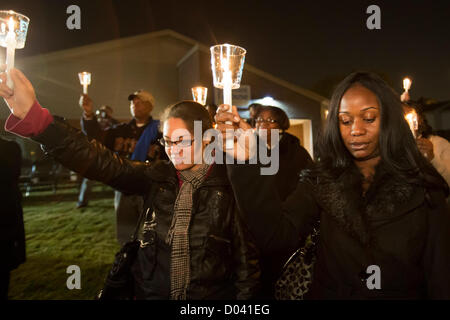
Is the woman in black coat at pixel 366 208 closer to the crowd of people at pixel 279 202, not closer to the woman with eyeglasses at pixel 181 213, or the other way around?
the crowd of people at pixel 279 202

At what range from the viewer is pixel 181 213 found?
2.00 meters

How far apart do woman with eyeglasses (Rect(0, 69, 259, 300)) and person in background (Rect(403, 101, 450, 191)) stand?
221cm

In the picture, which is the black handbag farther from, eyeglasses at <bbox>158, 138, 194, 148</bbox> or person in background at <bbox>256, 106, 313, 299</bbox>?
person in background at <bbox>256, 106, 313, 299</bbox>

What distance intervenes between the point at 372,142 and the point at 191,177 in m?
1.19

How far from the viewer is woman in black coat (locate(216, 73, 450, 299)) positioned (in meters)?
1.52

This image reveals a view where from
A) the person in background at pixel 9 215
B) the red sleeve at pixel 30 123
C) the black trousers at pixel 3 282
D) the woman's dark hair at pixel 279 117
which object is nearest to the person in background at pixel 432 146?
the woman's dark hair at pixel 279 117

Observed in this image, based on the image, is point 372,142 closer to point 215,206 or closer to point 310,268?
point 310,268

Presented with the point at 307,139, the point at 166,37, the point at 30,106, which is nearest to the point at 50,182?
the point at 166,37

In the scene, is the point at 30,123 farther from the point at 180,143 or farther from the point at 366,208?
the point at 366,208

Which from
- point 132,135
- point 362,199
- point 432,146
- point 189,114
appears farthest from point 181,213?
point 132,135

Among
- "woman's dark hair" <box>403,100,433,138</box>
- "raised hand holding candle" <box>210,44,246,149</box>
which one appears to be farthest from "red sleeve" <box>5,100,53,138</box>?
"woman's dark hair" <box>403,100,433,138</box>

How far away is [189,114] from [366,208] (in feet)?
4.29
